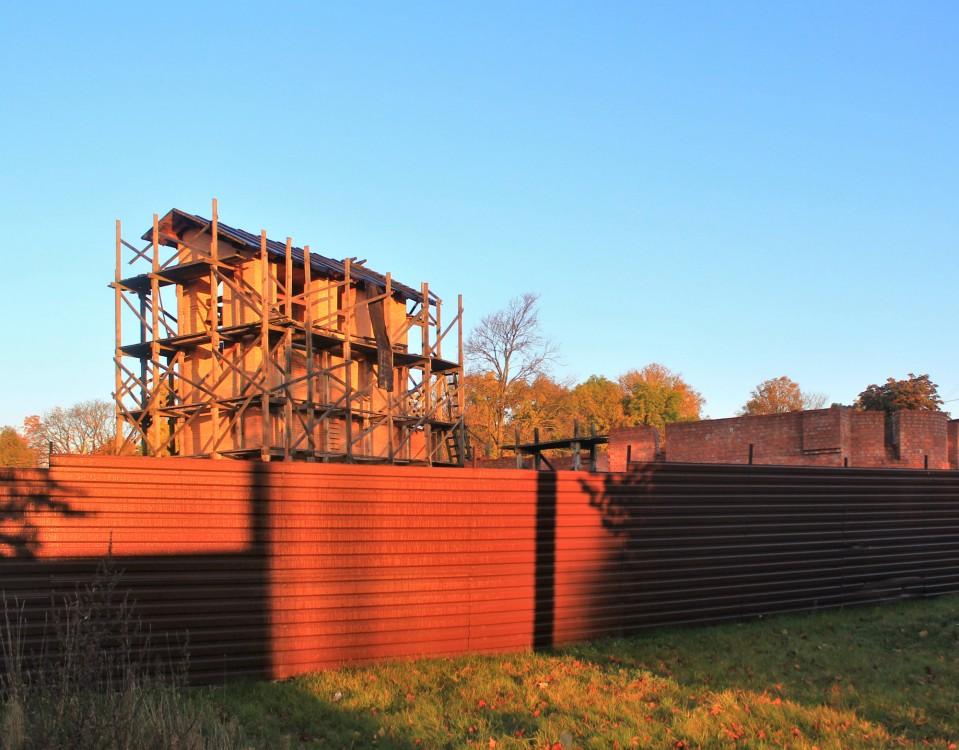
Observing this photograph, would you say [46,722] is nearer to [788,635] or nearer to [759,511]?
[788,635]

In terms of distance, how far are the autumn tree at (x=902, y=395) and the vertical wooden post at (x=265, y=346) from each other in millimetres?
29902

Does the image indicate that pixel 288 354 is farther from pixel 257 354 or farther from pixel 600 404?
pixel 600 404

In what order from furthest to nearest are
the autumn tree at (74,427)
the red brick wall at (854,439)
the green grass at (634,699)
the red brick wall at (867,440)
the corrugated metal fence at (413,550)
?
the autumn tree at (74,427)
the red brick wall at (867,440)
the red brick wall at (854,439)
the corrugated metal fence at (413,550)
the green grass at (634,699)

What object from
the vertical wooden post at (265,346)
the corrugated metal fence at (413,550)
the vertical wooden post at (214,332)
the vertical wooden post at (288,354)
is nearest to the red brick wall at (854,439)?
the corrugated metal fence at (413,550)

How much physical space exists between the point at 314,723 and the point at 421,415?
22.3m

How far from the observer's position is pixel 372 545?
8.15 meters

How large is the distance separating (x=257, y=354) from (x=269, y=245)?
3.26 m

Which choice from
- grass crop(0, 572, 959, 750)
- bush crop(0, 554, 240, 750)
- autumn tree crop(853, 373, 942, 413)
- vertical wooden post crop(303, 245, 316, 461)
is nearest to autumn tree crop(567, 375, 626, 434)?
autumn tree crop(853, 373, 942, 413)

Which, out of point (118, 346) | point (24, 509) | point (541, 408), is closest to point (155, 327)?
point (118, 346)

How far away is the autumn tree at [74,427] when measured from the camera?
46719 mm

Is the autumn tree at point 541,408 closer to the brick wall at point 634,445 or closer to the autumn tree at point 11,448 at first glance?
the brick wall at point 634,445

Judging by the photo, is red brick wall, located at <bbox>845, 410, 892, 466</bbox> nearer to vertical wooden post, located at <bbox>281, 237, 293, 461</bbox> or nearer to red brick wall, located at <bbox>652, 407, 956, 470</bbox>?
red brick wall, located at <bbox>652, 407, 956, 470</bbox>

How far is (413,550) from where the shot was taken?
8.40 metres

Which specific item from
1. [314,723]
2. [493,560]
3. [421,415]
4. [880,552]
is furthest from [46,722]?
[421,415]
